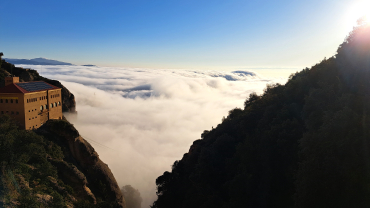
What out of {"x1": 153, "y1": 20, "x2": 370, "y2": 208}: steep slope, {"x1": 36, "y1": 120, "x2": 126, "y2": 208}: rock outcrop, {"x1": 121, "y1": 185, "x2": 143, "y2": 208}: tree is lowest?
{"x1": 121, "y1": 185, "x2": 143, "y2": 208}: tree

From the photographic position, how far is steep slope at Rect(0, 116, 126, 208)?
17141 mm

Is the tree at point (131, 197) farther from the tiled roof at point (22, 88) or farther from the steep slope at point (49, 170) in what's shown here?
the tiled roof at point (22, 88)

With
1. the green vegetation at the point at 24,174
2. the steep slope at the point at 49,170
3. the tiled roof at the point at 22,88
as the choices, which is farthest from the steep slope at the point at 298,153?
the tiled roof at the point at 22,88

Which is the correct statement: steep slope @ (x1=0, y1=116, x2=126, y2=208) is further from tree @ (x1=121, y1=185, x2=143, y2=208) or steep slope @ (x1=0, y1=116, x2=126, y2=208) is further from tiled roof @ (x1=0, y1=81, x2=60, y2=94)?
tree @ (x1=121, y1=185, x2=143, y2=208)

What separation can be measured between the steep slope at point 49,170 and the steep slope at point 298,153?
1005 centimetres

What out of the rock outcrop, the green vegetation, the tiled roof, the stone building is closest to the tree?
the rock outcrop

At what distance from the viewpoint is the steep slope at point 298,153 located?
14367 millimetres

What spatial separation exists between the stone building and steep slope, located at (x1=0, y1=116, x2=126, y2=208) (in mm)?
1471

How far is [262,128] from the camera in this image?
2502cm

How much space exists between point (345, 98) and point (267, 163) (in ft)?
27.3

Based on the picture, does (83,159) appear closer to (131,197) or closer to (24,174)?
(24,174)

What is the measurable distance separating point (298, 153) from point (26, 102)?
107ft

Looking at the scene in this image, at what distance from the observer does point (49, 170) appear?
21906 millimetres

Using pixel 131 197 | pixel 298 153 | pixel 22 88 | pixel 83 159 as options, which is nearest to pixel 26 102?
pixel 22 88
